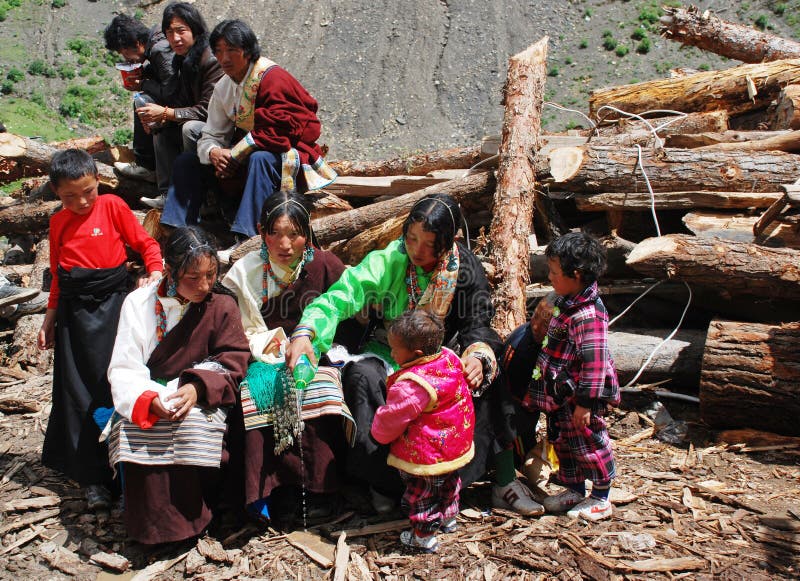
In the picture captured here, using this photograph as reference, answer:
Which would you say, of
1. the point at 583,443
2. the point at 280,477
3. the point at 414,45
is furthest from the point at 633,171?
Result: the point at 414,45

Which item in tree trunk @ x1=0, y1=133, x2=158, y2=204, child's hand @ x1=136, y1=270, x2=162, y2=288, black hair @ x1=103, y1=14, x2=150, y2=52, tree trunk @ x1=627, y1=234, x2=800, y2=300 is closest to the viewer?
child's hand @ x1=136, y1=270, x2=162, y2=288

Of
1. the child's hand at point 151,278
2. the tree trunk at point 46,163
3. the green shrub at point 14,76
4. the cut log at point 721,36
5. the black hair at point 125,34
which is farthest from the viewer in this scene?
the green shrub at point 14,76

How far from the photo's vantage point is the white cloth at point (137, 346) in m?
3.04

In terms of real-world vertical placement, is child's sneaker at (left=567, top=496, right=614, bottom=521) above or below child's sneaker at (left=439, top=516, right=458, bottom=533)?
above

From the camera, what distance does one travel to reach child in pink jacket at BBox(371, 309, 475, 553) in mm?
2902

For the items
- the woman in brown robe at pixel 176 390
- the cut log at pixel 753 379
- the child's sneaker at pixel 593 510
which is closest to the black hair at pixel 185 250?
the woman in brown robe at pixel 176 390

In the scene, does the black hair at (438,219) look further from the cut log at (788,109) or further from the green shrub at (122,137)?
the green shrub at (122,137)

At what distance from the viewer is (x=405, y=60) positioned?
23281mm

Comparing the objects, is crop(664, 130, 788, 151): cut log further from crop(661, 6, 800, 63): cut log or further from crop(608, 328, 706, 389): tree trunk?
crop(661, 6, 800, 63): cut log

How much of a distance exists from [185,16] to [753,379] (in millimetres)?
4714

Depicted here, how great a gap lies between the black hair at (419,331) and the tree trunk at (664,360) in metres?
2.07

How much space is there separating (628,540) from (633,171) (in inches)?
122

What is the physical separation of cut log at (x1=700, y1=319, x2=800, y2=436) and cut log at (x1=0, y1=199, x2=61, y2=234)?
19.4 ft

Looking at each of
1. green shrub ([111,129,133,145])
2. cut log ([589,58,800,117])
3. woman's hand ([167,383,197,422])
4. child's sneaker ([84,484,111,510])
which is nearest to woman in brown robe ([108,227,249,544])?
woman's hand ([167,383,197,422])
